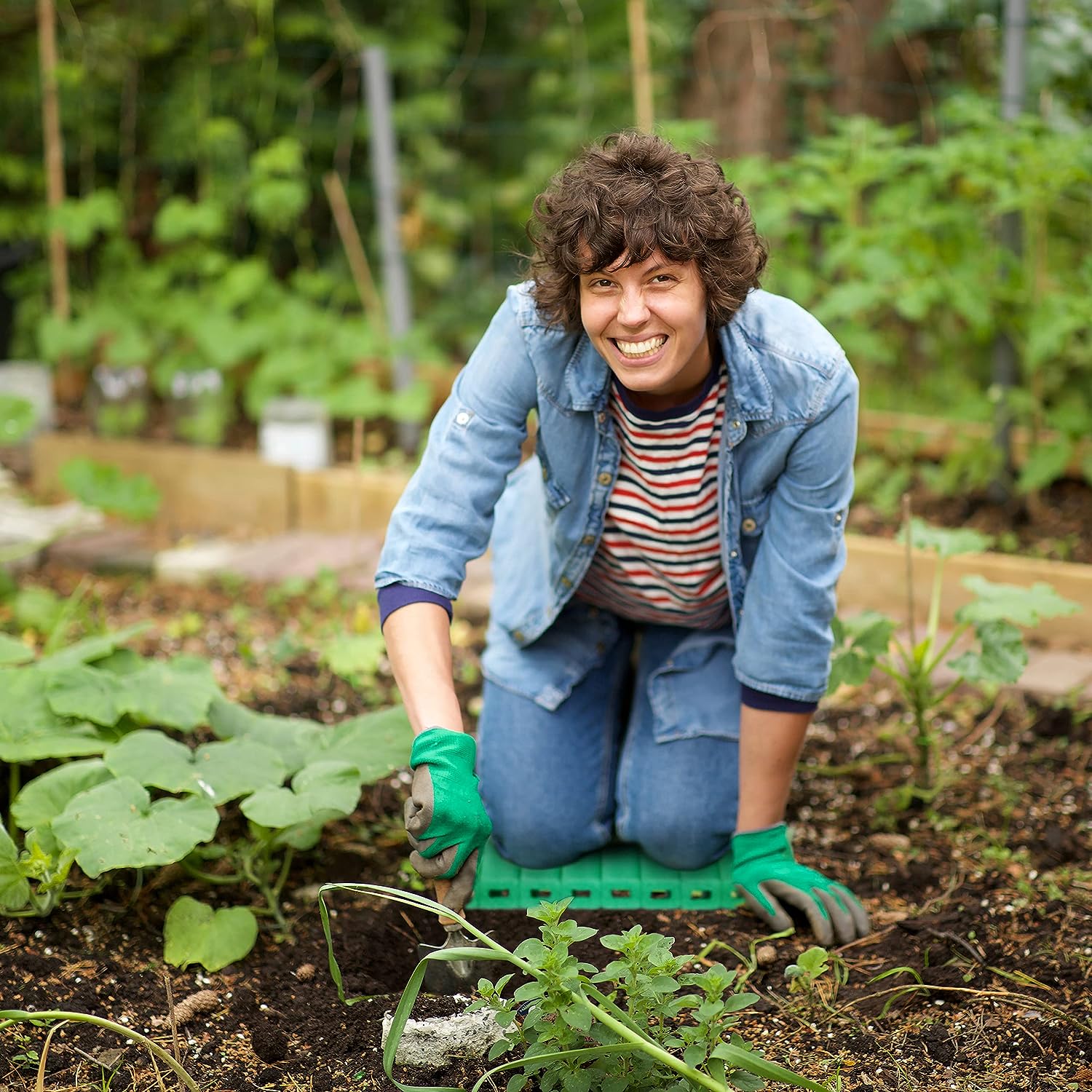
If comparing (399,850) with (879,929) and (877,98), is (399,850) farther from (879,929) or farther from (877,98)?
(877,98)

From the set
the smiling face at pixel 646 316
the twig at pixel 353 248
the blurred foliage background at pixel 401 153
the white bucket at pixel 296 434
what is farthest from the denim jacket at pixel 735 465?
the twig at pixel 353 248

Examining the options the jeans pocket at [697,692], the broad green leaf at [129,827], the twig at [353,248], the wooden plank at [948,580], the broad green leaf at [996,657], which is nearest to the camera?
the broad green leaf at [129,827]

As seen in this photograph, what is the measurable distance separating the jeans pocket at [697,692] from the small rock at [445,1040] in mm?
723

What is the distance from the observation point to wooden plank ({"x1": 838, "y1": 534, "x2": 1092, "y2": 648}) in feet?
10.0

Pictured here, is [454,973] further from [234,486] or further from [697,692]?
[234,486]

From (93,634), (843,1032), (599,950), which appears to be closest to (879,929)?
(843,1032)

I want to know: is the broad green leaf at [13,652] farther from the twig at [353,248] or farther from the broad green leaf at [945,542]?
the twig at [353,248]

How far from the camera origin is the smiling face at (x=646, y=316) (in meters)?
1.84

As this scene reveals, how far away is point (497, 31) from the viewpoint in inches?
216

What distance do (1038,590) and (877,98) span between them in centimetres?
310

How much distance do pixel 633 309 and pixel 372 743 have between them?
2.65 feet

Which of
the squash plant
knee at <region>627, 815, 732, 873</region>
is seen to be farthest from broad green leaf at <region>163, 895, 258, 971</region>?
knee at <region>627, 815, 732, 873</region>

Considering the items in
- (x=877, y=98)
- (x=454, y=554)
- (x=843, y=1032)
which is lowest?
(x=843, y=1032)

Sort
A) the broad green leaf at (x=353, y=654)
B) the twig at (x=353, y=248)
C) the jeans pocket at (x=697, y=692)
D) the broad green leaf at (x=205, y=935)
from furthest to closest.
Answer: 1. the twig at (x=353, y=248)
2. the broad green leaf at (x=353, y=654)
3. the jeans pocket at (x=697, y=692)
4. the broad green leaf at (x=205, y=935)
